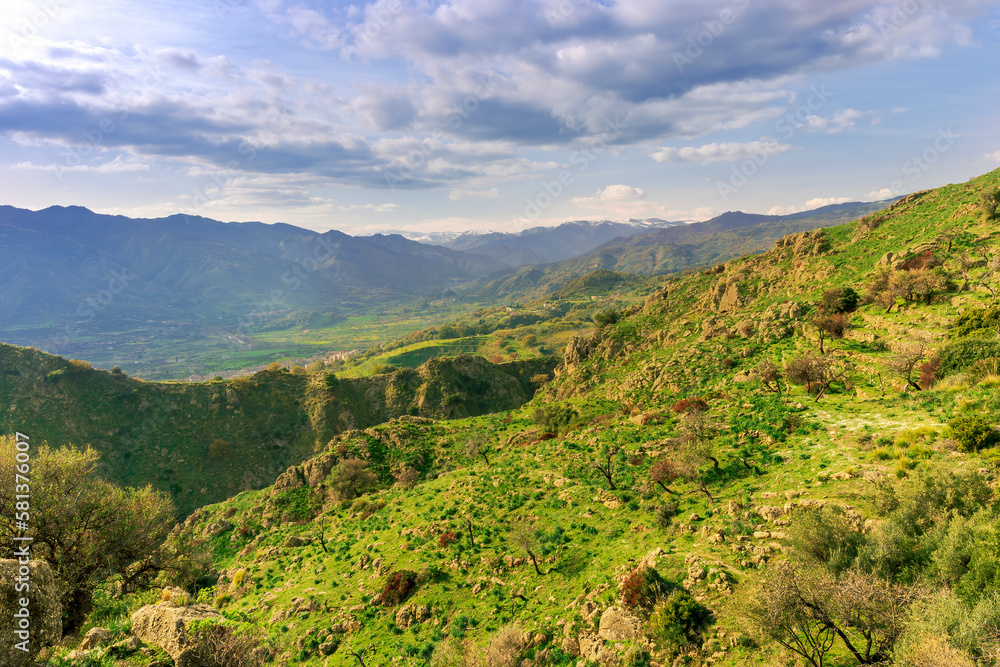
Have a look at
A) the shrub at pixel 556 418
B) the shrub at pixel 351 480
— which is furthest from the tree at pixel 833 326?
the shrub at pixel 351 480

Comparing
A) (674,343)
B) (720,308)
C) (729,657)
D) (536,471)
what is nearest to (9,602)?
(729,657)

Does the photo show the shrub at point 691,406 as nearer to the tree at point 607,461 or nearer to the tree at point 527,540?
the tree at point 607,461

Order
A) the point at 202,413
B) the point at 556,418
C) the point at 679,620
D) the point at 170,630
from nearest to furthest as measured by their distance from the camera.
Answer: the point at 679,620 < the point at 170,630 < the point at 556,418 < the point at 202,413

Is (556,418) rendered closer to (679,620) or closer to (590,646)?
(590,646)

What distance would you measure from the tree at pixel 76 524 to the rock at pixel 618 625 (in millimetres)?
27909

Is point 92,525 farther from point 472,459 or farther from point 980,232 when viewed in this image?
point 980,232

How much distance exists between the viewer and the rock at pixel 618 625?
1648 cm

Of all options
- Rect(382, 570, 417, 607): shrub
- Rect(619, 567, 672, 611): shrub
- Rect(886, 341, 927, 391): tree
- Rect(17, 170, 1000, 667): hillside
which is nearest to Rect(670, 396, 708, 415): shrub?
Rect(17, 170, 1000, 667): hillside

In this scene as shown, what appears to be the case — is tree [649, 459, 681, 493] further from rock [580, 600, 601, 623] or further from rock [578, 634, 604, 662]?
rock [578, 634, 604, 662]

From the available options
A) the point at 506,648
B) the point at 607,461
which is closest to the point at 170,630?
the point at 506,648

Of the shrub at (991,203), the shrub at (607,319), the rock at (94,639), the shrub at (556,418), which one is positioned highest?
the shrub at (991,203)

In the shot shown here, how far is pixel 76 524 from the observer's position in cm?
2289

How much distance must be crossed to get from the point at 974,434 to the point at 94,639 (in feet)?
135

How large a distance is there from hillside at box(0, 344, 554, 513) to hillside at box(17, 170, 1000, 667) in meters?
34.9
